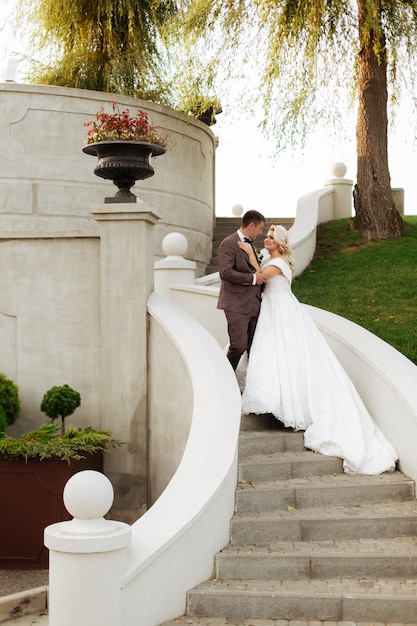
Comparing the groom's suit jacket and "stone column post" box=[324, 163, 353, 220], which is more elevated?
"stone column post" box=[324, 163, 353, 220]

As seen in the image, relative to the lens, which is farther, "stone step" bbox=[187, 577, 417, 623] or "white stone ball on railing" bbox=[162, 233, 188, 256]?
"white stone ball on railing" bbox=[162, 233, 188, 256]

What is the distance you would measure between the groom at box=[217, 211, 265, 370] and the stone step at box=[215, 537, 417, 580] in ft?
8.11

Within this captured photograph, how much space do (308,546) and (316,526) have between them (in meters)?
0.20

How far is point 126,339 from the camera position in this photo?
8.84 m

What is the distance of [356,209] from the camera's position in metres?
17.4

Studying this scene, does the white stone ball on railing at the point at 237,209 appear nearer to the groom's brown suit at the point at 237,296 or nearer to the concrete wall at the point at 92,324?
the concrete wall at the point at 92,324

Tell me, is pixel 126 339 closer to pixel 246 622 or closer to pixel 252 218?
pixel 252 218

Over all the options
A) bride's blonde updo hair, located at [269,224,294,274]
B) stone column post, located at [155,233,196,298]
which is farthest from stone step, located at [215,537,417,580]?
stone column post, located at [155,233,196,298]

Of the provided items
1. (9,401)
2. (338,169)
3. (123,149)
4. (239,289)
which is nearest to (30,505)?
(9,401)

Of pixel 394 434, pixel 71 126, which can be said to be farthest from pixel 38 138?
pixel 394 434

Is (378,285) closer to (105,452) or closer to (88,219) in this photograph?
(88,219)

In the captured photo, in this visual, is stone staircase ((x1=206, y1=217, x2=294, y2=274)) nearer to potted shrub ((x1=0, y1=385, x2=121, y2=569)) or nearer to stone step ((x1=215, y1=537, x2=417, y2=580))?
potted shrub ((x1=0, y1=385, x2=121, y2=569))

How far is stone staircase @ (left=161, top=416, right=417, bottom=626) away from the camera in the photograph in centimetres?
514

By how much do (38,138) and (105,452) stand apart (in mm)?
7472
